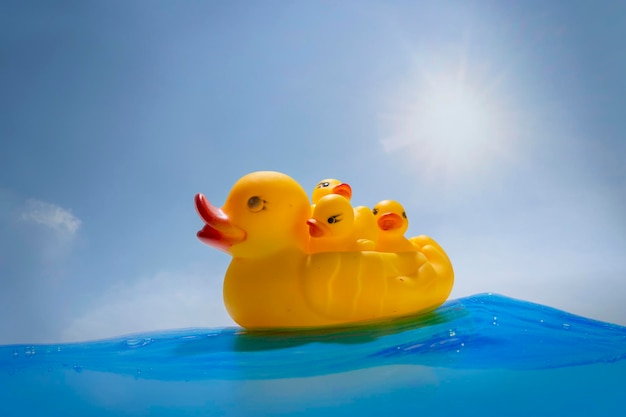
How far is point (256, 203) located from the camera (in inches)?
150

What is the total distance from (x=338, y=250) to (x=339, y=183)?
0.91 m

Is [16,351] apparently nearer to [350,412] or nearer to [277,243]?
[277,243]

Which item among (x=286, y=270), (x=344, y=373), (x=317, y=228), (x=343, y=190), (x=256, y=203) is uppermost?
(x=343, y=190)

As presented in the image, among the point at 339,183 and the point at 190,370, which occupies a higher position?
the point at 339,183

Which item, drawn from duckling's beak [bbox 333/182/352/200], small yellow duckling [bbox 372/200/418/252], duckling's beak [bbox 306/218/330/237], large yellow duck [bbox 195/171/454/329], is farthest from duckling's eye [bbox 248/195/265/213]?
small yellow duckling [bbox 372/200/418/252]

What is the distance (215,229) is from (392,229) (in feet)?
5.36

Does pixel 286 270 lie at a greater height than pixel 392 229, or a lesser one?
lesser

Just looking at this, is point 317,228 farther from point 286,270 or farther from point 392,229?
point 392,229

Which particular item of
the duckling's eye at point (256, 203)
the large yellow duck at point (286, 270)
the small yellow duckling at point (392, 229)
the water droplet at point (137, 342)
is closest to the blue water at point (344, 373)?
the water droplet at point (137, 342)

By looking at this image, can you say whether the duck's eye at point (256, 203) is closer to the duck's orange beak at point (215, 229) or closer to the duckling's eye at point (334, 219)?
the duck's orange beak at point (215, 229)

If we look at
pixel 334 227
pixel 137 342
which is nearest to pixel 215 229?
pixel 334 227

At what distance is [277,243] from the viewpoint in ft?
12.8

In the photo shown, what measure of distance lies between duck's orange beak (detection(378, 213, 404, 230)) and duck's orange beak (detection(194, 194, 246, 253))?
131 centimetres

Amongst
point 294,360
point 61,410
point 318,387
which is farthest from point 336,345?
point 61,410
